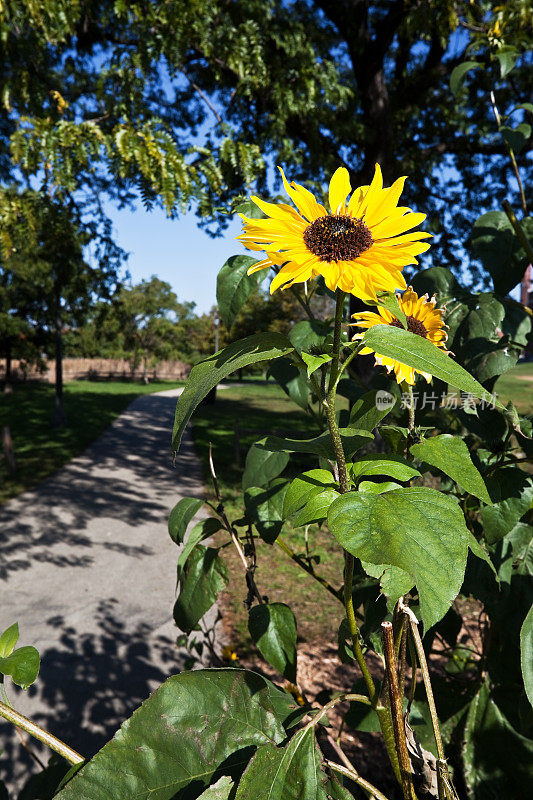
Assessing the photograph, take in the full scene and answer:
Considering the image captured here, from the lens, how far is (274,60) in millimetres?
6258

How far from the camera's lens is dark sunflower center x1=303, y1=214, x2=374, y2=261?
0.80 m

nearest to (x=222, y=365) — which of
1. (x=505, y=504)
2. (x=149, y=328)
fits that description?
(x=505, y=504)

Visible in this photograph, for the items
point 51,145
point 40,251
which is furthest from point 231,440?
point 51,145

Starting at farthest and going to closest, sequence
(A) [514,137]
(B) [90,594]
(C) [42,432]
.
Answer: (C) [42,432] < (B) [90,594] < (A) [514,137]

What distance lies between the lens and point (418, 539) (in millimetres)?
576

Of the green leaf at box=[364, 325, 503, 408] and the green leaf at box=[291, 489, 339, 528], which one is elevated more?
the green leaf at box=[364, 325, 503, 408]

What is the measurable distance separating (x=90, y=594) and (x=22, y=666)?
4572mm

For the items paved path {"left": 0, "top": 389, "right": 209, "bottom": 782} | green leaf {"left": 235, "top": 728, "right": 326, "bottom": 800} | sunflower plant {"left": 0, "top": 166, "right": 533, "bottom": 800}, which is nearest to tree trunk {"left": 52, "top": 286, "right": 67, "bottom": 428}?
paved path {"left": 0, "top": 389, "right": 209, "bottom": 782}

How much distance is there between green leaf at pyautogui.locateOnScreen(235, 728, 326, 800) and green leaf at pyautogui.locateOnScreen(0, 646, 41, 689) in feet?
1.07

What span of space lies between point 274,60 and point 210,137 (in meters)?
3.02

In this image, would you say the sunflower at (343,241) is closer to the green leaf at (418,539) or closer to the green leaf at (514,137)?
the green leaf at (418,539)

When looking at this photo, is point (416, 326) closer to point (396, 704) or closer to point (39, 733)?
point (396, 704)

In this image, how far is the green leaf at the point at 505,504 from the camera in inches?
42.6

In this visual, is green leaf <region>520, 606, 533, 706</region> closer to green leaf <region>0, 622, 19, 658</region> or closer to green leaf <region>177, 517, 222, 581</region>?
green leaf <region>177, 517, 222, 581</region>
